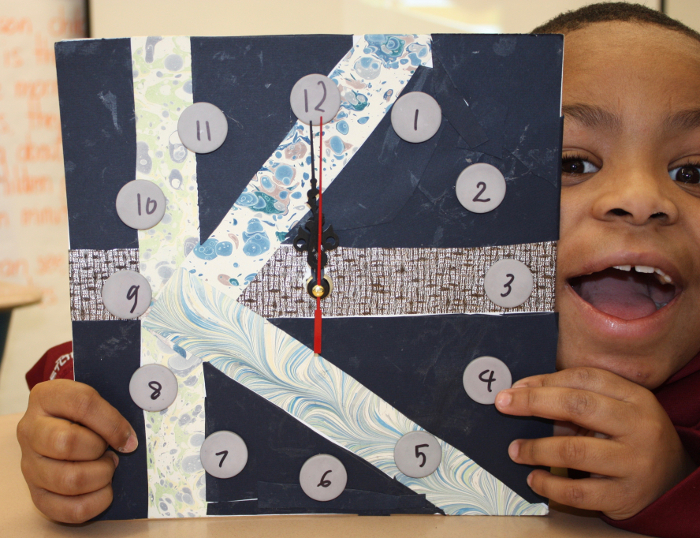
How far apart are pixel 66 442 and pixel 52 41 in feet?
6.42

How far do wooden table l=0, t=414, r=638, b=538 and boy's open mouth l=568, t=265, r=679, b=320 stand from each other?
0.99 feet

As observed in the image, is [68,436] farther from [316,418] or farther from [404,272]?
[404,272]

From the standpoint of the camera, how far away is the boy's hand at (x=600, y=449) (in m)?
0.59

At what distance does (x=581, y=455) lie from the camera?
60cm

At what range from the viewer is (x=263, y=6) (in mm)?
1831

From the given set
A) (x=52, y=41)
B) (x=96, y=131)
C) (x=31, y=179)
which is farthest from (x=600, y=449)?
(x=52, y=41)

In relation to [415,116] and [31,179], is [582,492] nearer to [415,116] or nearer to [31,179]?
[415,116]

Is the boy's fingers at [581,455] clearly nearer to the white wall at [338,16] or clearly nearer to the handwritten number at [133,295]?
the handwritten number at [133,295]

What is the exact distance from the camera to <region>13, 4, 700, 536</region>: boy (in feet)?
1.95

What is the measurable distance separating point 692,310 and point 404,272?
0.43m

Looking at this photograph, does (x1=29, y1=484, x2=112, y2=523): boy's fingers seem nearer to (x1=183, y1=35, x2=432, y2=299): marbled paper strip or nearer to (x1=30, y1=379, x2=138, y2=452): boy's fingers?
(x1=30, y1=379, x2=138, y2=452): boy's fingers

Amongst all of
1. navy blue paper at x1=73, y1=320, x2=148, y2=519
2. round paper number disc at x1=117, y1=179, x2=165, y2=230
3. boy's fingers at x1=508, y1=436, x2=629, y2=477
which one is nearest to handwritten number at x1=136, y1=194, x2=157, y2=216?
round paper number disc at x1=117, y1=179, x2=165, y2=230

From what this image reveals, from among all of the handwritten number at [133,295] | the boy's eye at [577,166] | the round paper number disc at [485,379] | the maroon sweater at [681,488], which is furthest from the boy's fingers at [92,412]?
the boy's eye at [577,166]

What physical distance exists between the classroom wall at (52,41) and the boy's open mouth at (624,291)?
130 cm
